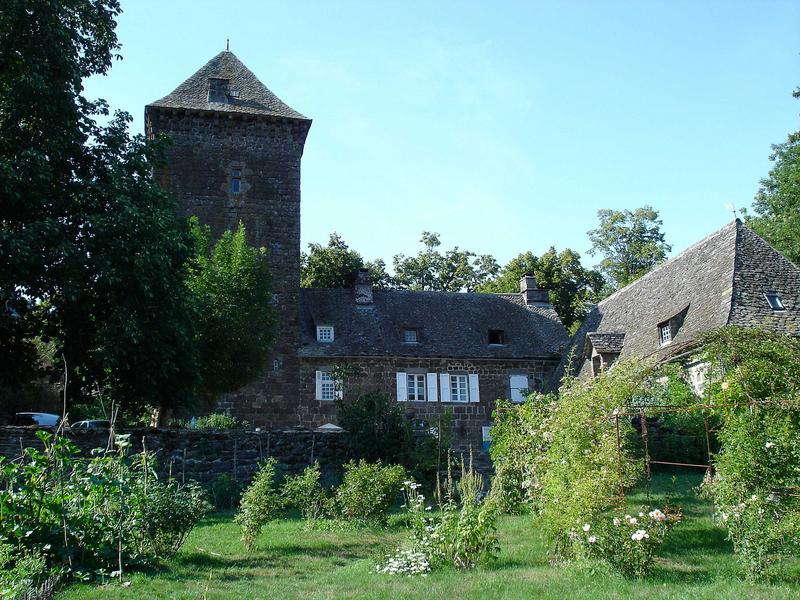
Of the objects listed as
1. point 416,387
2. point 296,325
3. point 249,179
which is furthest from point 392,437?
point 249,179

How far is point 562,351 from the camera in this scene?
31625mm

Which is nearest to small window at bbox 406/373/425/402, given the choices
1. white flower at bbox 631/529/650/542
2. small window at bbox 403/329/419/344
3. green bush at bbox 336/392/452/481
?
small window at bbox 403/329/419/344

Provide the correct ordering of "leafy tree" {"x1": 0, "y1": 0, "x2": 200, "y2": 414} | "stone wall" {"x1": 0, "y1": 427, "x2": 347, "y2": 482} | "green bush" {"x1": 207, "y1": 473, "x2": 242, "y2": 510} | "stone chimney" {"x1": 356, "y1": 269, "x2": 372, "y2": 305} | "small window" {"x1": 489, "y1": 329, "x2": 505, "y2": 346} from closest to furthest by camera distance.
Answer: "green bush" {"x1": 207, "y1": 473, "x2": 242, "y2": 510}
"stone wall" {"x1": 0, "y1": 427, "x2": 347, "y2": 482}
"leafy tree" {"x1": 0, "y1": 0, "x2": 200, "y2": 414}
"small window" {"x1": 489, "y1": 329, "x2": 505, "y2": 346}
"stone chimney" {"x1": 356, "y1": 269, "x2": 372, "y2": 305}

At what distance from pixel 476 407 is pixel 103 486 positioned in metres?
22.7

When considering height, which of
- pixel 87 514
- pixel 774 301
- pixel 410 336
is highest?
→ pixel 410 336

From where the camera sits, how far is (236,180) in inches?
1215

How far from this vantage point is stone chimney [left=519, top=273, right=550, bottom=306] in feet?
116

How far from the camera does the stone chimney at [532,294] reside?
35.3 meters

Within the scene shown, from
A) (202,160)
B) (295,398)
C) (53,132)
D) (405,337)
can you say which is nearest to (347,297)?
(405,337)

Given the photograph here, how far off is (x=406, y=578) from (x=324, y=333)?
22449 millimetres

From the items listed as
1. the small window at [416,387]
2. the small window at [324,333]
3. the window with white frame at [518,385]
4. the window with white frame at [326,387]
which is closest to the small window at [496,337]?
the window with white frame at [518,385]

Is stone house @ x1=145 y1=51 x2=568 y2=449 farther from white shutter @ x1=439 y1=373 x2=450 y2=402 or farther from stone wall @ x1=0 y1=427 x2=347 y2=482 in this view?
stone wall @ x1=0 y1=427 x2=347 y2=482

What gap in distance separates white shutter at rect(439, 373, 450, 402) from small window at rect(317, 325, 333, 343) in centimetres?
455

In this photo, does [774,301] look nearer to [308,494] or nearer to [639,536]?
[308,494]
